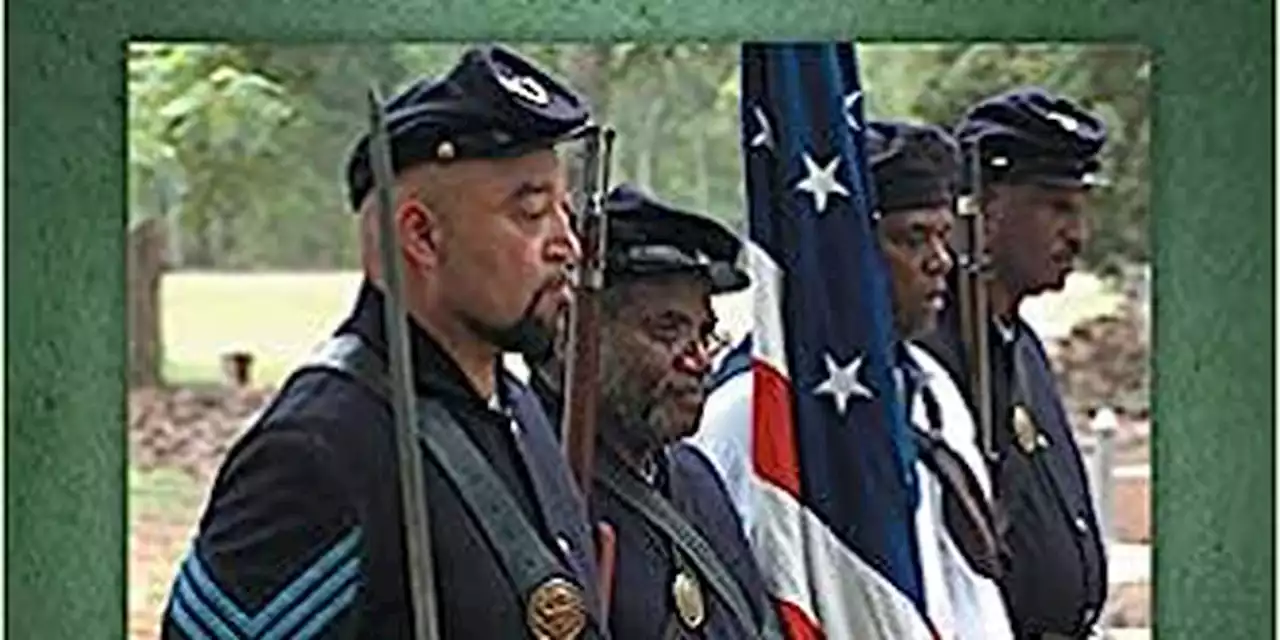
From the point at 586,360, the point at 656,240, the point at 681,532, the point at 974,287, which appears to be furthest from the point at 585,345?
the point at 974,287

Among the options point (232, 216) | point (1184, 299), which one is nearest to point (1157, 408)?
point (1184, 299)

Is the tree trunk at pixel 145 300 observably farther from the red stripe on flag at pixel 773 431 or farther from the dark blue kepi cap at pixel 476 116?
the red stripe on flag at pixel 773 431

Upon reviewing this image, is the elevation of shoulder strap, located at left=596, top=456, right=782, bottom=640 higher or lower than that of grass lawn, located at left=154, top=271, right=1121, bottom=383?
lower

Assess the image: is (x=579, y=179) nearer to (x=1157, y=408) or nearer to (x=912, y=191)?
(x=912, y=191)

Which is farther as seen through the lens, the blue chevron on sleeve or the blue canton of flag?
the blue canton of flag

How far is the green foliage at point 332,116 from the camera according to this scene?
3.86 metres

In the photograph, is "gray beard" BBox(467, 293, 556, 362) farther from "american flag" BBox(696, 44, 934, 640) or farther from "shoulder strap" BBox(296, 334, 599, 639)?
"american flag" BBox(696, 44, 934, 640)

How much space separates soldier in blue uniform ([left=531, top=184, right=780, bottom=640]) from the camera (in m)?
3.84

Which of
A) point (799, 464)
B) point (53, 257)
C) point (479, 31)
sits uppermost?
point (479, 31)

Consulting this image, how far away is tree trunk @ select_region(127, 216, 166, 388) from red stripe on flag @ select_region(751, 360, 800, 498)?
0.72 m

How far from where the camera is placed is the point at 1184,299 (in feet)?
13.0

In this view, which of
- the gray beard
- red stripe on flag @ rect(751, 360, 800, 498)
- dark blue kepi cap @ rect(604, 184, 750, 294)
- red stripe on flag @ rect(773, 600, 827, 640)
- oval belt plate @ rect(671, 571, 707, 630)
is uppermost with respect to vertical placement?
dark blue kepi cap @ rect(604, 184, 750, 294)

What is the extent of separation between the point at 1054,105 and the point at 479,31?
2.31 ft

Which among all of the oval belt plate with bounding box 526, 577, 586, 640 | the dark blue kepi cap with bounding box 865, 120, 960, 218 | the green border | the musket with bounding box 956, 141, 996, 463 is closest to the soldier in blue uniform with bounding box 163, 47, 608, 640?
the oval belt plate with bounding box 526, 577, 586, 640
